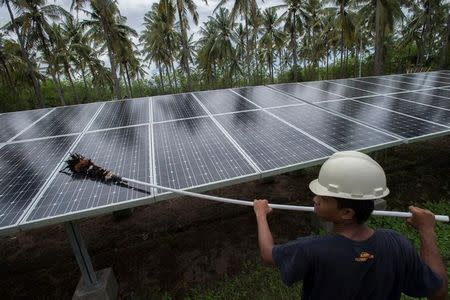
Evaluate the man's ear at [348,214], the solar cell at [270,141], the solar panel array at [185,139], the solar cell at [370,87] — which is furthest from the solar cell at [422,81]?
the man's ear at [348,214]

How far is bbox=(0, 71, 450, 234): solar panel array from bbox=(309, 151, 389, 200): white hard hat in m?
2.37

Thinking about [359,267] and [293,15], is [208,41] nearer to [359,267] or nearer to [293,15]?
[293,15]

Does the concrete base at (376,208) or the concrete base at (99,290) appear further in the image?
the concrete base at (376,208)

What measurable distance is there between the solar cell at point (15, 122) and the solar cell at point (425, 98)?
10.7m

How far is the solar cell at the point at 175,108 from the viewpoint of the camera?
24.3ft

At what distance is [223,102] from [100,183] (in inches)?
211

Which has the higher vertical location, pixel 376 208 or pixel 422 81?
→ pixel 422 81

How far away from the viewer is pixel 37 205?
146 inches

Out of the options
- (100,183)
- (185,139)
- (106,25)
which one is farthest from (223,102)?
(106,25)

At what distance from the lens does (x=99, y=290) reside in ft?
16.6

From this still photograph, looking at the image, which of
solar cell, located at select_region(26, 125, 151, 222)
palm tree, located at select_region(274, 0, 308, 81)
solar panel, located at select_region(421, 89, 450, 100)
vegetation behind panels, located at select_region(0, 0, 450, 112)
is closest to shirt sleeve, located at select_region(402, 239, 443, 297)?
solar cell, located at select_region(26, 125, 151, 222)

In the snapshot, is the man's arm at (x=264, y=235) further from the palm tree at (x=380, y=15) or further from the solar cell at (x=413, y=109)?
the palm tree at (x=380, y=15)

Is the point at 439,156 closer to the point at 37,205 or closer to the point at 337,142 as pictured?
the point at 337,142

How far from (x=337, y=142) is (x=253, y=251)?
3.26m
